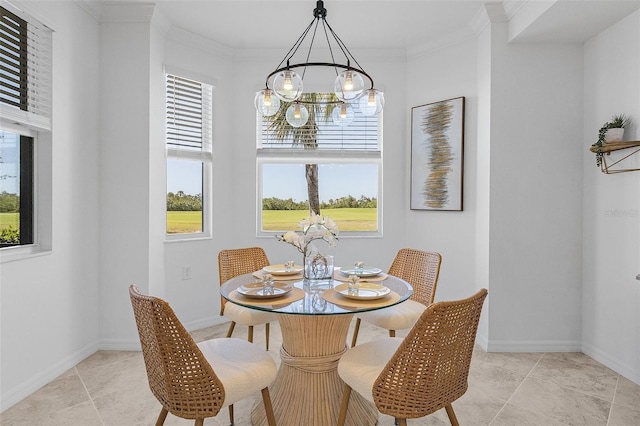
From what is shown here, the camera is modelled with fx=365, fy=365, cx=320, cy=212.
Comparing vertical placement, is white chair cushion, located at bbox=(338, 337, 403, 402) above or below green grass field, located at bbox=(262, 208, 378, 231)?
below

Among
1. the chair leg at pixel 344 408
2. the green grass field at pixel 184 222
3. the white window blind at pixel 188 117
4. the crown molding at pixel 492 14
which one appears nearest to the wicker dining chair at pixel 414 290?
the chair leg at pixel 344 408

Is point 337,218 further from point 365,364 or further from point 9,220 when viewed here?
point 9,220

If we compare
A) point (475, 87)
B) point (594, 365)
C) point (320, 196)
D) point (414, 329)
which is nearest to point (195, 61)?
point (320, 196)

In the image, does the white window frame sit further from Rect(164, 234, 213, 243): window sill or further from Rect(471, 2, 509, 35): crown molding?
Rect(471, 2, 509, 35): crown molding

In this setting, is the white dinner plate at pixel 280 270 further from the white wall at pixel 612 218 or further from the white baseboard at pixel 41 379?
the white wall at pixel 612 218

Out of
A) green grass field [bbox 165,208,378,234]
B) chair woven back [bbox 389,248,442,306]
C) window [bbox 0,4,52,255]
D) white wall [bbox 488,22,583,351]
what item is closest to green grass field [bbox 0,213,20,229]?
window [bbox 0,4,52,255]

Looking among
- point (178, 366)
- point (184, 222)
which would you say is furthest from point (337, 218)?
point (178, 366)

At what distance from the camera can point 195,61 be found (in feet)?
11.6

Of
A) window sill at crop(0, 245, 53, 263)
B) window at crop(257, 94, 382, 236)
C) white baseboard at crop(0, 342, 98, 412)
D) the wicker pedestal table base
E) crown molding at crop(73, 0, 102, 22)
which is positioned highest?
crown molding at crop(73, 0, 102, 22)

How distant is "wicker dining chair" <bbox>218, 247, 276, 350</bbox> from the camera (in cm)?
247

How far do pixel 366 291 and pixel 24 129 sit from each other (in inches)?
96.3

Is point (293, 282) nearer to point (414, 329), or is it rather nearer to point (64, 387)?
point (414, 329)

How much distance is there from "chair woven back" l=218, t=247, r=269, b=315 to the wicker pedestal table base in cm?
88

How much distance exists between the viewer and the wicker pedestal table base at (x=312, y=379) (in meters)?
1.92
